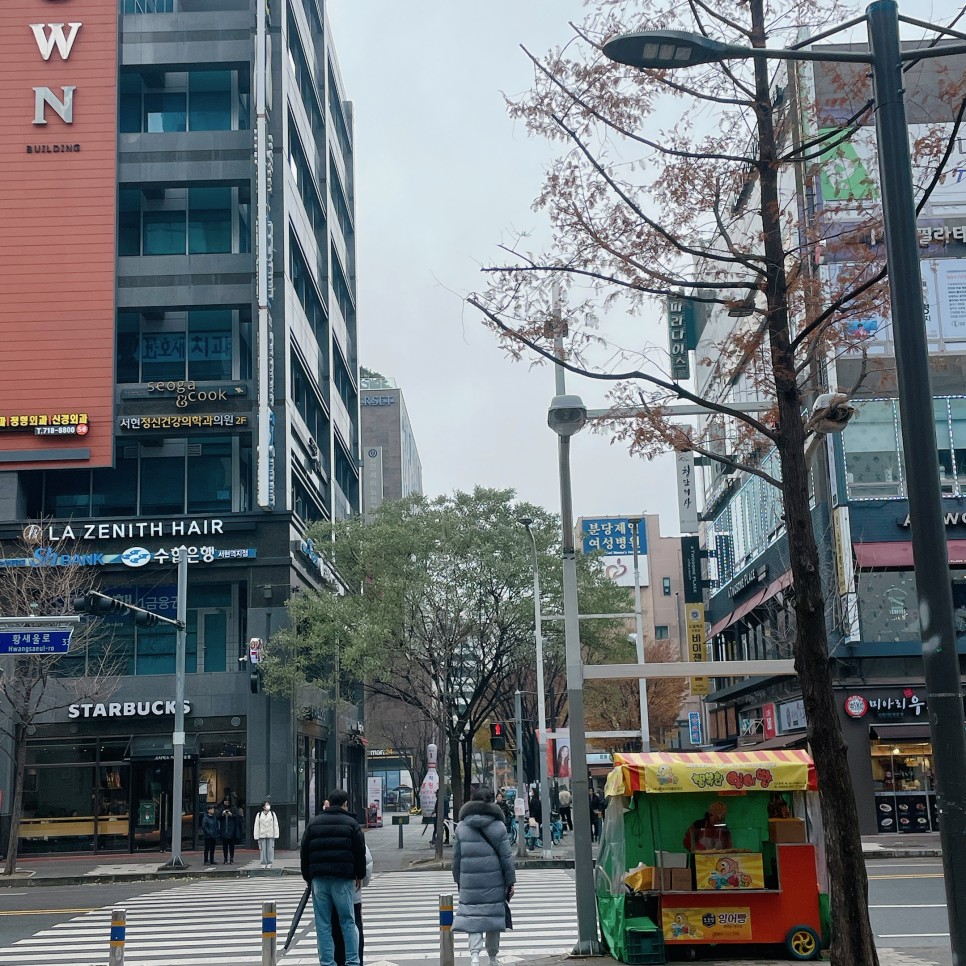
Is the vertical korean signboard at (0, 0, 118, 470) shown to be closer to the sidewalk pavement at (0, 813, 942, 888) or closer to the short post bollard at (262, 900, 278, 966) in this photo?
the sidewalk pavement at (0, 813, 942, 888)

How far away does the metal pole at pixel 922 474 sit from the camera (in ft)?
22.5

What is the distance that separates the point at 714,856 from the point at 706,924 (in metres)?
0.73

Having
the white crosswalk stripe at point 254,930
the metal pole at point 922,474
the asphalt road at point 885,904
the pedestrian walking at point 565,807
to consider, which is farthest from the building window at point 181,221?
the metal pole at point 922,474

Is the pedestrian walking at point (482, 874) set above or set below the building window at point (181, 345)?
below

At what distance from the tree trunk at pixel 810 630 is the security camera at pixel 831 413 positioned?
0.31 m

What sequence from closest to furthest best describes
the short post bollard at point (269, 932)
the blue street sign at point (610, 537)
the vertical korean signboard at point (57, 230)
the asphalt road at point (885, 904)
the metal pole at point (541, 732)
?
the short post bollard at point (269, 932), the asphalt road at point (885, 904), the metal pole at point (541, 732), the vertical korean signboard at point (57, 230), the blue street sign at point (610, 537)

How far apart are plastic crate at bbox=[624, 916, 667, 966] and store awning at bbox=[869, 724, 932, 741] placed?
85.6 feet

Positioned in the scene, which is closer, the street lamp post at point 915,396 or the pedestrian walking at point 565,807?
the street lamp post at point 915,396

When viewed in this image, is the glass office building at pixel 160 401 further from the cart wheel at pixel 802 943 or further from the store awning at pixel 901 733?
the cart wheel at pixel 802 943

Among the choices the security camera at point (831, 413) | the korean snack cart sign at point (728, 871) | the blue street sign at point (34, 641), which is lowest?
the korean snack cart sign at point (728, 871)

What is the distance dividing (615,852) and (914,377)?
882cm

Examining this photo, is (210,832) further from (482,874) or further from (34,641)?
(482,874)

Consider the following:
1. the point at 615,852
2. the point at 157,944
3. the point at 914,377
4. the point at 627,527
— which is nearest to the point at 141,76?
the point at 627,527

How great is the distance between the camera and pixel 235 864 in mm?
35031
